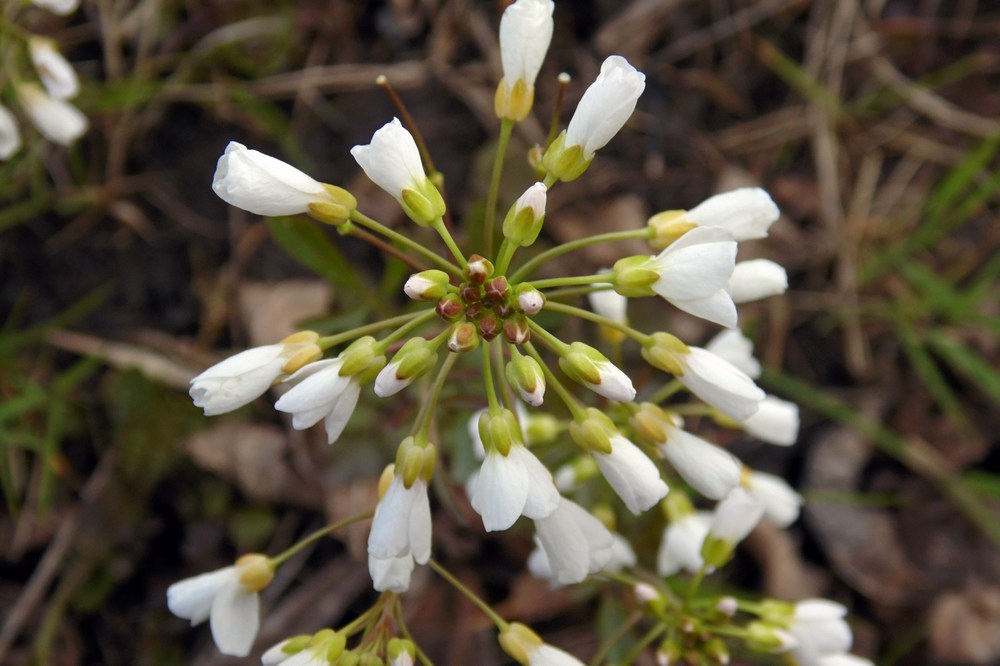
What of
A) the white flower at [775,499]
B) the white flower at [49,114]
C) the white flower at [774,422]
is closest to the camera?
the white flower at [774,422]

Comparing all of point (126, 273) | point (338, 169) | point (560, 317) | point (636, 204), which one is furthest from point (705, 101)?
point (126, 273)

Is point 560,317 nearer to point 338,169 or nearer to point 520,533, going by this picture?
point 520,533

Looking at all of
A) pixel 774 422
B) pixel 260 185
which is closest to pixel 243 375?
pixel 260 185

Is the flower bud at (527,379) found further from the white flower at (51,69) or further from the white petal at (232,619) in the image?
the white flower at (51,69)

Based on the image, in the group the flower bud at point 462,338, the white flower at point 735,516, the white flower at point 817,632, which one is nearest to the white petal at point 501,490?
the flower bud at point 462,338

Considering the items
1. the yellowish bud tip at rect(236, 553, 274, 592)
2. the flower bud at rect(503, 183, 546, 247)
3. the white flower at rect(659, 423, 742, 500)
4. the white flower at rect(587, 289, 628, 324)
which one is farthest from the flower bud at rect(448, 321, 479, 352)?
the yellowish bud tip at rect(236, 553, 274, 592)

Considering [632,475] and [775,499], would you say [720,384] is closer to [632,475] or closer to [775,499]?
[632,475]

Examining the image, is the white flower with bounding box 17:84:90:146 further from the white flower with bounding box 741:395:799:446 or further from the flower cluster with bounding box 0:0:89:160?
the white flower with bounding box 741:395:799:446
